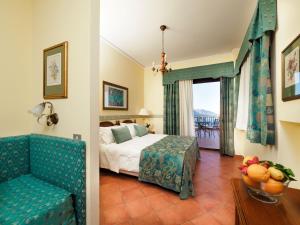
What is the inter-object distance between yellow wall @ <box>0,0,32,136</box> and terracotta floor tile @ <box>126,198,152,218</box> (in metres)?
1.56

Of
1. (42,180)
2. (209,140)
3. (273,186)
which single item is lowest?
(209,140)

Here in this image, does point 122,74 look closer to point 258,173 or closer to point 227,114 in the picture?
point 227,114

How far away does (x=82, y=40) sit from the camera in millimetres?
1367

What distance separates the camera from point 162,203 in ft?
6.71

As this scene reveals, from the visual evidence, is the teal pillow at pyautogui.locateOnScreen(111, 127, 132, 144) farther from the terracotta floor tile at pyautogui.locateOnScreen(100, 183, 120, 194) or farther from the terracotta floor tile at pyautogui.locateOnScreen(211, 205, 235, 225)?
the terracotta floor tile at pyautogui.locateOnScreen(211, 205, 235, 225)

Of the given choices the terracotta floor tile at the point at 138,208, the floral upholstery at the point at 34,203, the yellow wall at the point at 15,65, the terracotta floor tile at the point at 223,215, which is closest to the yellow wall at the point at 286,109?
the terracotta floor tile at the point at 223,215

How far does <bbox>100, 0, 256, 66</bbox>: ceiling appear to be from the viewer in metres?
2.38

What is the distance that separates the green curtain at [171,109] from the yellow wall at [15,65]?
375 centimetres

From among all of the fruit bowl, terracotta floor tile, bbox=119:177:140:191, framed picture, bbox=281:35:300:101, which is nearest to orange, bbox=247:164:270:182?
the fruit bowl

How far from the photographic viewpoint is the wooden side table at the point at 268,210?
2.20ft

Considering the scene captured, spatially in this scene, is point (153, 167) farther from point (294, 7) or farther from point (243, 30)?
point (243, 30)

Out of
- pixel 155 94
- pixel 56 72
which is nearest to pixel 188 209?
pixel 56 72

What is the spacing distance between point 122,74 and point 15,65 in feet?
9.15

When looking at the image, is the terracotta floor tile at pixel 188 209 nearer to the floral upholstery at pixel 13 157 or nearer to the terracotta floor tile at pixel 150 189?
the terracotta floor tile at pixel 150 189
